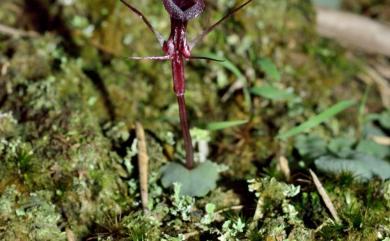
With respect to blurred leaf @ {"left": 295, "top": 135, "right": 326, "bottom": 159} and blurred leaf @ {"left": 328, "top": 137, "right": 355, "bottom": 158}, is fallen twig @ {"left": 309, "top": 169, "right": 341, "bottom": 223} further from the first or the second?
blurred leaf @ {"left": 328, "top": 137, "right": 355, "bottom": 158}

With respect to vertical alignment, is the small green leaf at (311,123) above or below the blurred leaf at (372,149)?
above

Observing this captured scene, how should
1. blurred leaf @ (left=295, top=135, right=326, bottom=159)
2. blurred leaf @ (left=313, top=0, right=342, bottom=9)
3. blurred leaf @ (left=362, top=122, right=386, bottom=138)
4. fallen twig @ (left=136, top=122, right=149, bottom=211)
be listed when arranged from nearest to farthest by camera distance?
fallen twig @ (left=136, top=122, right=149, bottom=211), blurred leaf @ (left=295, top=135, right=326, bottom=159), blurred leaf @ (left=362, top=122, right=386, bottom=138), blurred leaf @ (left=313, top=0, right=342, bottom=9)

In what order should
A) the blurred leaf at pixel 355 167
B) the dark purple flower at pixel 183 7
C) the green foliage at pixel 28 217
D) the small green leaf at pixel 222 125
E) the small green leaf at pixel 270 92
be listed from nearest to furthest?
the dark purple flower at pixel 183 7 < the green foliage at pixel 28 217 < the blurred leaf at pixel 355 167 < the small green leaf at pixel 222 125 < the small green leaf at pixel 270 92

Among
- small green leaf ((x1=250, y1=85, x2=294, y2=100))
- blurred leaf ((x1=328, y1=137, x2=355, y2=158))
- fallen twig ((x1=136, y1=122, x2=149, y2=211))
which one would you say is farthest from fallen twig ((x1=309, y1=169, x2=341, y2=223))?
fallen twig ((x1=136, y1=122, x2=149, y2=211))

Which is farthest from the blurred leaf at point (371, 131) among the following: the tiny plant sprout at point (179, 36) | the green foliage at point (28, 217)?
the green foliage at point (28, 217)

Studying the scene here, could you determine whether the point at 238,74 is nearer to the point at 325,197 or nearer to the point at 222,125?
the point at 222,125

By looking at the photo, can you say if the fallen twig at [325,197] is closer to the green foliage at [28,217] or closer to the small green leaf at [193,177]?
the small green leaf at [193,177]
